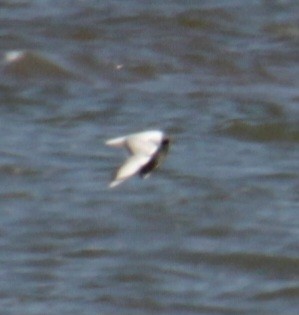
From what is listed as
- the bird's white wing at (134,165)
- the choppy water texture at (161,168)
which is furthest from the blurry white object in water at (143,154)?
the choppy water texture at (161,168)

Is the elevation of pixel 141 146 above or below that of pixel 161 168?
above

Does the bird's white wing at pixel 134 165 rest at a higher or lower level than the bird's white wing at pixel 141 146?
higher

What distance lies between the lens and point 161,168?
7012 mm

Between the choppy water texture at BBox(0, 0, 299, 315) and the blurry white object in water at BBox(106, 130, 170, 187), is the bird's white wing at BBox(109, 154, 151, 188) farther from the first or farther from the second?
the choppy water texture at BBox(0, 0, 299, 315)

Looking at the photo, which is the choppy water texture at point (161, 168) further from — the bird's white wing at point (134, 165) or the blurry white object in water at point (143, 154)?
the bird's white wing at point (134, 165)

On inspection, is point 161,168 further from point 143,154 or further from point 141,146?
point 143,154

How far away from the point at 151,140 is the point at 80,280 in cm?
77

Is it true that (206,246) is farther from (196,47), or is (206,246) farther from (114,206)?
(196,47)

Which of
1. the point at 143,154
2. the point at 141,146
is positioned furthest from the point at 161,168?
the point at 143,154

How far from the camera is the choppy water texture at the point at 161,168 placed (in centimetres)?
591

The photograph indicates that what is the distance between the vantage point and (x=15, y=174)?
693 cm

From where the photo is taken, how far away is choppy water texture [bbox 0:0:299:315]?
5.91 meters

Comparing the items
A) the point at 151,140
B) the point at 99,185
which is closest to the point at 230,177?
the point at 99,185

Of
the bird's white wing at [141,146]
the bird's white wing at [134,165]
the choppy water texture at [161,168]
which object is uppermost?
the bird's white wing at [134,165]
